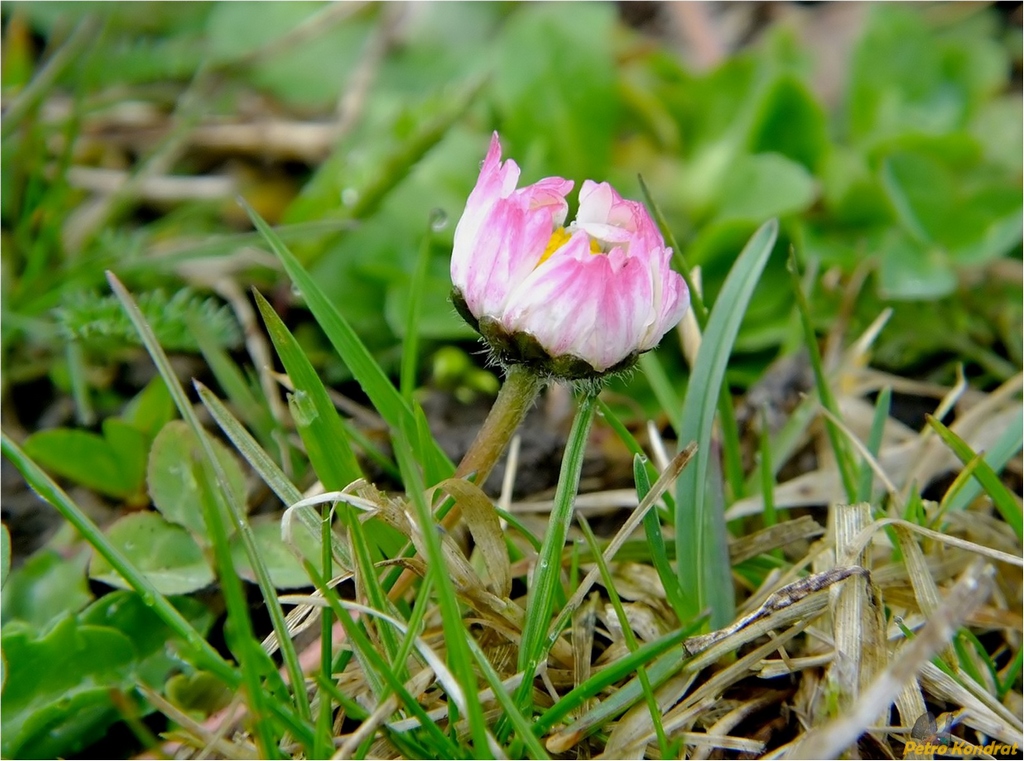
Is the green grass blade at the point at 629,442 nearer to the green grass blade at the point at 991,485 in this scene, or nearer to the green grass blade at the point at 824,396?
the green grass blade at the point at 824,396

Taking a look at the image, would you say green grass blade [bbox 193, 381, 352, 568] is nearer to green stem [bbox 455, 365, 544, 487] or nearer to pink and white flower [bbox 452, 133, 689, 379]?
green stem [bbox 455, 365, 544, 487]

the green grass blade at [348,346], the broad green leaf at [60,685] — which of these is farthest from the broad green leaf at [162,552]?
the green grass blade at [348,346]

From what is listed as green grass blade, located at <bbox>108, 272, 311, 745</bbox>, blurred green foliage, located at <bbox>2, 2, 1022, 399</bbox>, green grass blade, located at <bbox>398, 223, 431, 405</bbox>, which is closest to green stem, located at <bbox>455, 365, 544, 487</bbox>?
green grass blade, located at <bbox>398, 223, 431, 405</bbox>

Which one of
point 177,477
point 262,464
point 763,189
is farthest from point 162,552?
point 763,189

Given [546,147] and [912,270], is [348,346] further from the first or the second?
[912,270]

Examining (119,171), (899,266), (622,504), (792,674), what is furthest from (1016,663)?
(119,171)

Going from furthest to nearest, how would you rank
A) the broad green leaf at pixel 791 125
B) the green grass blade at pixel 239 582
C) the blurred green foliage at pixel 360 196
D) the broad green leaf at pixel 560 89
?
the broad green leaf at pixel 560 89 → the broad green leaf at pixel 791 125 → the blurred green foliage at pixel 360 196 → the green grass blade at pixel 239 582

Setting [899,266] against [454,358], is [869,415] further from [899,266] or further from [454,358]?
[454,358]
